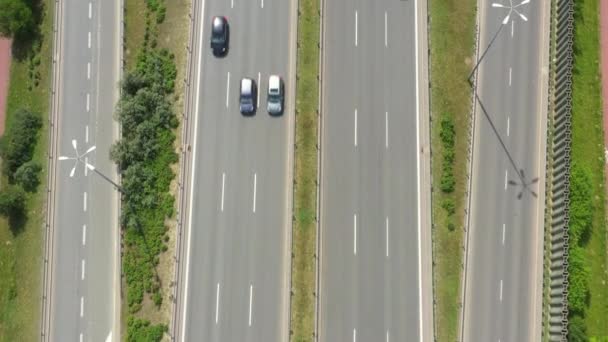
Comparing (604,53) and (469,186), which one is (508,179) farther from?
(604,53)

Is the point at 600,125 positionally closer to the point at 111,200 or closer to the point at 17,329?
the point at 111,200

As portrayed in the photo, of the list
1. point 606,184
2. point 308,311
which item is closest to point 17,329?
point 308,311

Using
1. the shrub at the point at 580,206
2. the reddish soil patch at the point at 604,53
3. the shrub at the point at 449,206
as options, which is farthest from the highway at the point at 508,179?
the reddish soil patch at the point at 604,53

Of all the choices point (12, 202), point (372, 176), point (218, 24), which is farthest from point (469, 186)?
point (12, 202)

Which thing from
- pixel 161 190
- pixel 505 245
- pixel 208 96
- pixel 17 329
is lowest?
pixel 17 329

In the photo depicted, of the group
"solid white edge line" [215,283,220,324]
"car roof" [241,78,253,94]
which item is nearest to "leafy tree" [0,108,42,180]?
"car roof" [241,78,253,94]

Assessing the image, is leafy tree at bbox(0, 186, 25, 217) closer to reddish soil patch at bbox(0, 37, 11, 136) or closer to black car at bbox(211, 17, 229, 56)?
reddish soil patch at bbox(0, 37, 11, 136)
